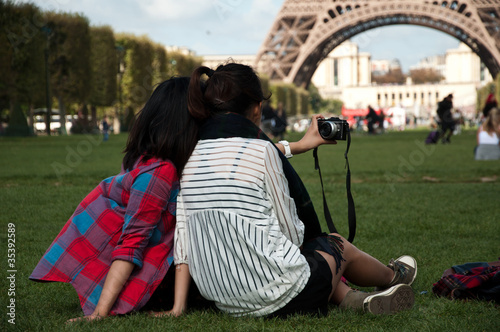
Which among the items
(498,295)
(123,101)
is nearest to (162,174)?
(498,295)

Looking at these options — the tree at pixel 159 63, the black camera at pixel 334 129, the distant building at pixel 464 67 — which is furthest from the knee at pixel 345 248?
the distant building at pixel 464 67

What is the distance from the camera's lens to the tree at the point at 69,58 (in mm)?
30391

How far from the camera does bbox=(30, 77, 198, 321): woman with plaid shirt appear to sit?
8.90 ft

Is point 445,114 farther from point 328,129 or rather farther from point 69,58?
point 69,58

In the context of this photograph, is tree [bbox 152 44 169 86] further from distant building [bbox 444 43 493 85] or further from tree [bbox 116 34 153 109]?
distant building [bbox 444 43 493 85]

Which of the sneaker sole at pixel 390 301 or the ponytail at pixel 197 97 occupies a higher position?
the ponytail at pixel 197 97

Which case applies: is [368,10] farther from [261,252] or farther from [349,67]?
[349,67]

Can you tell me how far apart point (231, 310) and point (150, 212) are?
55cm

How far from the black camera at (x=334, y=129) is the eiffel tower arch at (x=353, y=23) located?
147ft

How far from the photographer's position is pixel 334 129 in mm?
2883

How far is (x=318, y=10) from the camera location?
157 feet

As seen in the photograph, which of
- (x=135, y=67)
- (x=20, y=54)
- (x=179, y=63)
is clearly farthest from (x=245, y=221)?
(x=179, y=63)

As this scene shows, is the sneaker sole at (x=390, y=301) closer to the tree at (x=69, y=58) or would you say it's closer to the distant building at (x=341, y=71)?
the tree at (x=69, y=58)

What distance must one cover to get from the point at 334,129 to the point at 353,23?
156 feet
